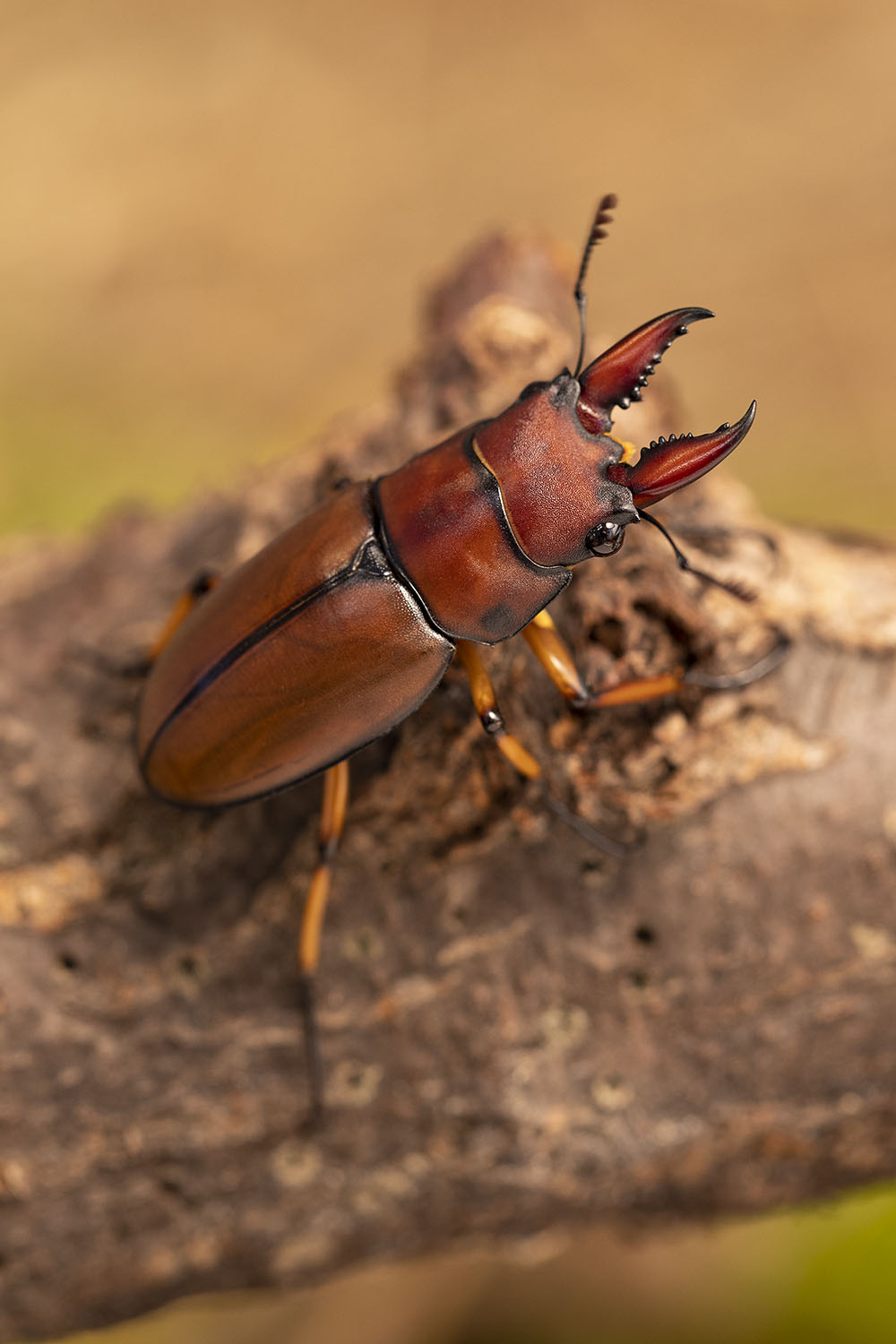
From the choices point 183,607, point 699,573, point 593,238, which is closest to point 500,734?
point 699,573

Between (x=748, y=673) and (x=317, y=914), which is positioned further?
(x=317, y=914)

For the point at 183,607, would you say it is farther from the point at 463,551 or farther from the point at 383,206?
the point at 383,206

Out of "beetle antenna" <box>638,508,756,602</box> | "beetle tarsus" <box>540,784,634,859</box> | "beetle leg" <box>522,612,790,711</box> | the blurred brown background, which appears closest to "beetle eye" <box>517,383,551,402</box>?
"beetle antenna" <box>638,508,756,602</box>

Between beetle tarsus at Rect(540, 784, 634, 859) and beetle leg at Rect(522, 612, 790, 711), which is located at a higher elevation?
beetle leg at Rect(522, 612, 790, 711)

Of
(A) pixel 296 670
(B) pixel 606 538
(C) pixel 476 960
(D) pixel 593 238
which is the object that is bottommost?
(C) pixel 476 960

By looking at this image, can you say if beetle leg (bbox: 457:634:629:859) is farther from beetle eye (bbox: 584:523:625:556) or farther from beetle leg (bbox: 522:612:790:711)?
beetle eye (bbox: 584:523:625:556)

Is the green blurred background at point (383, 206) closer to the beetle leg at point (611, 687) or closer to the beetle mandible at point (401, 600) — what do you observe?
the beetle mandible at point (401, 600)

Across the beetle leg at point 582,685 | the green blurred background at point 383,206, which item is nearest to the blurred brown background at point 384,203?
Answer: the green blurred background at point 383,206
